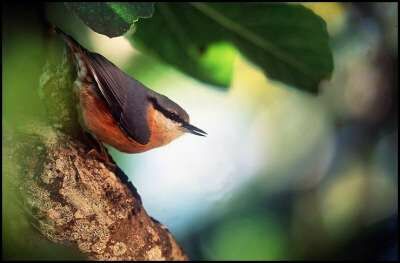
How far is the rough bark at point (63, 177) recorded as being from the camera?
2.38 ft

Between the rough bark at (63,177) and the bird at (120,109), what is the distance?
0.04 feet

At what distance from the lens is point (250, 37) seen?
1043mm

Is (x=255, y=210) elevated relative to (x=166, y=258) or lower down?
elevated

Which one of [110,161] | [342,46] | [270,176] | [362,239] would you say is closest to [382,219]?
[362,239]

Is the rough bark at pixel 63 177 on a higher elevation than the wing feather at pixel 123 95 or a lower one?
lower

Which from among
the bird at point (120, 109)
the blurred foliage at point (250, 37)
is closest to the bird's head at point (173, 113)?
the bird at point (120, 109)

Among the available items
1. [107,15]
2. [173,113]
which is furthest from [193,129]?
[107,15]

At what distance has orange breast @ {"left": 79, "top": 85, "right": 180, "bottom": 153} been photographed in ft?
2.42

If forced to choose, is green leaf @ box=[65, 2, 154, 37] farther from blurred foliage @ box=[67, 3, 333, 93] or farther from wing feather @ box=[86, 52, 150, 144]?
blurred foliage @ box=[67, 3, 333, 93]

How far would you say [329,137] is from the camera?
2.36 metres

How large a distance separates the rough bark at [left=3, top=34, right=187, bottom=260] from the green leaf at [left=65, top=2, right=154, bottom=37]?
7 centimetres

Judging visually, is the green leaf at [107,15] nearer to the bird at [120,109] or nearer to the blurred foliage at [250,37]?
the bird at [120,109]

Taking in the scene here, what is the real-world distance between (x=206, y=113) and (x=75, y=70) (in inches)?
17.5

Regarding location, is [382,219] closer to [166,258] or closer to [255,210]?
[255,210]
